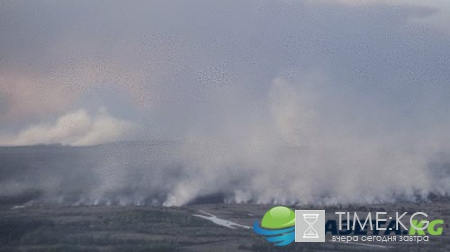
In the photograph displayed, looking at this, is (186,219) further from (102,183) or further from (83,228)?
(102,183)

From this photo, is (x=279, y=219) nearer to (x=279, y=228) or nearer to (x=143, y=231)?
(x=279, y=228)

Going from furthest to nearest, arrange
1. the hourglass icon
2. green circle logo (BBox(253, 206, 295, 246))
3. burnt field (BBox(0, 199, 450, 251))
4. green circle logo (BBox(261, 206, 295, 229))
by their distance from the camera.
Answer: green circle logo (BBox(261, 206, 295, 229)) < the hourglass icon < burnt field (BBox(0, 199, 450, 251)) < green circle logo (BBox(253, 206, 295, 246))

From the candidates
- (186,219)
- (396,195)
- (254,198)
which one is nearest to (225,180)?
(254,198)

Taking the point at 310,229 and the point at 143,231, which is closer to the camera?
the point at 310,229

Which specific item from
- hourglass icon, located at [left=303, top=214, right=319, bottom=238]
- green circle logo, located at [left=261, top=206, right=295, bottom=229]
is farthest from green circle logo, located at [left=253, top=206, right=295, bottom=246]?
hourglass icon, located at [left=303, top=214, right=319, bottom=238]

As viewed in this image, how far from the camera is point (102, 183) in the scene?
101312 millimetres

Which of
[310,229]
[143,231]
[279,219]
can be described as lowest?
[143,231]

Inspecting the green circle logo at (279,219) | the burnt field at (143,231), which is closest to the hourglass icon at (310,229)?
the burnt field at (143,231)

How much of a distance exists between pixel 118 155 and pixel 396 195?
57.7 meters

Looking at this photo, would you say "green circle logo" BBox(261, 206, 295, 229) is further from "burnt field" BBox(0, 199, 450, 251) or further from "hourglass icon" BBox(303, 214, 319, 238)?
"burnt field" BBox(0, 199, 450, 251)

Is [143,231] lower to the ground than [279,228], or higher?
lower

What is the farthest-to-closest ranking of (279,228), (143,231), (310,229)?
(143,231)
(279,228)
(310,229)

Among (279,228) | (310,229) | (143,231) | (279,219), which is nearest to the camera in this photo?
(310,229)

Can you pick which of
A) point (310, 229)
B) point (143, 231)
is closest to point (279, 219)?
point (310, 229)
